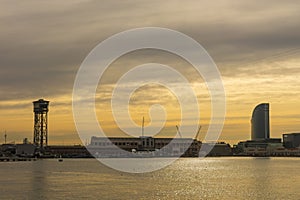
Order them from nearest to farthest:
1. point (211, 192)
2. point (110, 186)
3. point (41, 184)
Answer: point (211, 192) → point (110, 186) → point (41, 184)

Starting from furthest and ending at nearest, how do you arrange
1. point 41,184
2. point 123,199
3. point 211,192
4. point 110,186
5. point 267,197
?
1. point 41,184
2. point 110,186
3. point 211,192
4. point 267,197
5. point 123,199

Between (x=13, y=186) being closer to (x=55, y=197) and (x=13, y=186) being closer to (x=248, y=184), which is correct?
(x=55, y=197)

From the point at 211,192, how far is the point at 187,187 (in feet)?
31.2

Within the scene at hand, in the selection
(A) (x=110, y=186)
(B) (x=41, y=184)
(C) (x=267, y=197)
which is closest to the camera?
(C) (x=267, y=197)

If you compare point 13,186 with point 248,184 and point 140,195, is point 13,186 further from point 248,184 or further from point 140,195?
point 248,184

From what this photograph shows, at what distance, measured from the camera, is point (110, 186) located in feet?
300

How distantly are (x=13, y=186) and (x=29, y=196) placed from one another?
Result: 58.3 feet

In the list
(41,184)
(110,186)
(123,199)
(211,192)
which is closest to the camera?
(123,199)

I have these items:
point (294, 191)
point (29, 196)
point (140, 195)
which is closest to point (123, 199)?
A: point (140, 195)

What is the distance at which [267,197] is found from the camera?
76.9m

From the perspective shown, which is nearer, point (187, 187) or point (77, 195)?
point (77, 195)

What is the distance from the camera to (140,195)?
77500 mm

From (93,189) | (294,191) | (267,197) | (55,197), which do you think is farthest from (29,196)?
(294,191)

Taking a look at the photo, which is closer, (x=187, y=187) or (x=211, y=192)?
(x=211, y=192)
